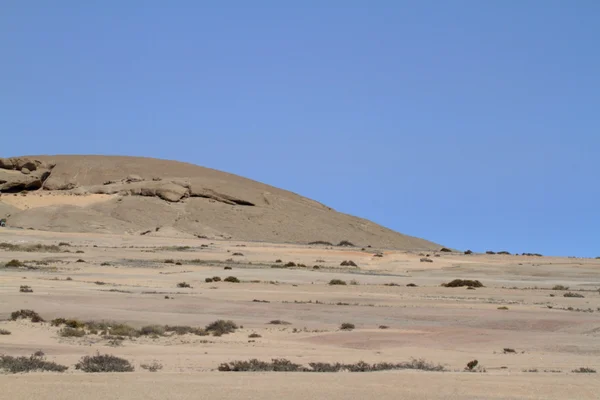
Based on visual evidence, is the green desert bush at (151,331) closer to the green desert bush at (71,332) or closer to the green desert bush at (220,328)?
the green desert bush at (220,328)

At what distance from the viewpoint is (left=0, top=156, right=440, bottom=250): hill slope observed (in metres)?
77.1

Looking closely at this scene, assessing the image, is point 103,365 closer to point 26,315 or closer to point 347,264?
point 26,315

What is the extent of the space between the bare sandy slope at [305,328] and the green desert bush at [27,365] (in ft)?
2.18

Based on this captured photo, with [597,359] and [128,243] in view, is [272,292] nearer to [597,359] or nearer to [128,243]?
[597,359]

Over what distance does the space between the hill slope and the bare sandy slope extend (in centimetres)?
2922

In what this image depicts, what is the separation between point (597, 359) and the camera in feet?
50.8

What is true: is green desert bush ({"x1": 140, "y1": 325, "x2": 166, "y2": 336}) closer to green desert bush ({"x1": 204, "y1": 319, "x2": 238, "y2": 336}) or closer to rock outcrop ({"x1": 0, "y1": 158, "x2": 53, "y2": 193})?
green desert bush ({"x1": 204, "y1": 319, "x2": 238, "y2": 336})

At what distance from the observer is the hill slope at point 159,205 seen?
77125 mm

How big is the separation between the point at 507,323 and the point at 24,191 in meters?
75.8

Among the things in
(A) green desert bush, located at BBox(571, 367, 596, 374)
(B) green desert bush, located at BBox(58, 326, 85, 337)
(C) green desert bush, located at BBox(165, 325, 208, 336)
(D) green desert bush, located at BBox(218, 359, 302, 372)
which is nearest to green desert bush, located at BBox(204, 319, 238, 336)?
(C) green desert bush, located at BBox(165, 325, 208, 336)

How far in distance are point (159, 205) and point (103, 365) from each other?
235 feet

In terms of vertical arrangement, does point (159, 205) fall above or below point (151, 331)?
above

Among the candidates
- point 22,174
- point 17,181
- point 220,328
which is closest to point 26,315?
point 220,328

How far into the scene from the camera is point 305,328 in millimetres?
20250
